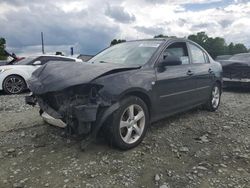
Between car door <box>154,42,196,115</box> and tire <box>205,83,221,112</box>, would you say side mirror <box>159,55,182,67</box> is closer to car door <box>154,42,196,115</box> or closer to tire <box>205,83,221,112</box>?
car door <box>154,42,196,115</box>

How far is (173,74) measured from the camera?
508 cm

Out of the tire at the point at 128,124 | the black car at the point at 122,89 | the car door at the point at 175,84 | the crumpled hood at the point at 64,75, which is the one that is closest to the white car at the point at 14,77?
the black car at the point at 122,89

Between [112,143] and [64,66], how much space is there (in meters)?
1.30

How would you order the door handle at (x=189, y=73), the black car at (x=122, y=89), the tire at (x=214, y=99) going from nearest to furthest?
the black car at (x=122, y=89) < the door handle at (x=189, y=73) < the tire at (x=214, y=99)

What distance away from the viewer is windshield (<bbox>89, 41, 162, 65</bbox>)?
490 cm

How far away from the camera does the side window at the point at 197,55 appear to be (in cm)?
602

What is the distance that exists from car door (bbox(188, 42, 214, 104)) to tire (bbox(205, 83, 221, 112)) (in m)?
0.24

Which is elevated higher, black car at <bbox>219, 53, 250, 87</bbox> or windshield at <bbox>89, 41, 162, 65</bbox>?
windshield at <bbox>89, 41, 162, 65</bbox>

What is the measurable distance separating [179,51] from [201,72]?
0.78m

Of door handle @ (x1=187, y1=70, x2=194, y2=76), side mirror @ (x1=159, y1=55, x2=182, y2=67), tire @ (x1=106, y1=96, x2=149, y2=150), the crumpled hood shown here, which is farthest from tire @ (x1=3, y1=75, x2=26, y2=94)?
tire @ (x1=106, y1=96, x2=149, y2=150)

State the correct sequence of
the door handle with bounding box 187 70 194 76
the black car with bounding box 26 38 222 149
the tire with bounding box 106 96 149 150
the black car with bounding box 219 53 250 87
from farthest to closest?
the black car with bounding box 219 53 250 87, the door handle with bounding box 187 70 194 76, the tire with bounding box 106 96 149 150, the black car with bounding box 26 38 222 149

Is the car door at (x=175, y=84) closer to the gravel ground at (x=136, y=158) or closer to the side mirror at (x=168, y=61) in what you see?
the side mirror at (x=168, y=61)

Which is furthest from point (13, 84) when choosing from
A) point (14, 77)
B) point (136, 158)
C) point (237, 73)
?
point (237, 73)

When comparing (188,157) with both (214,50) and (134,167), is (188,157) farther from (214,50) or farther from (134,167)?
(214,50)
